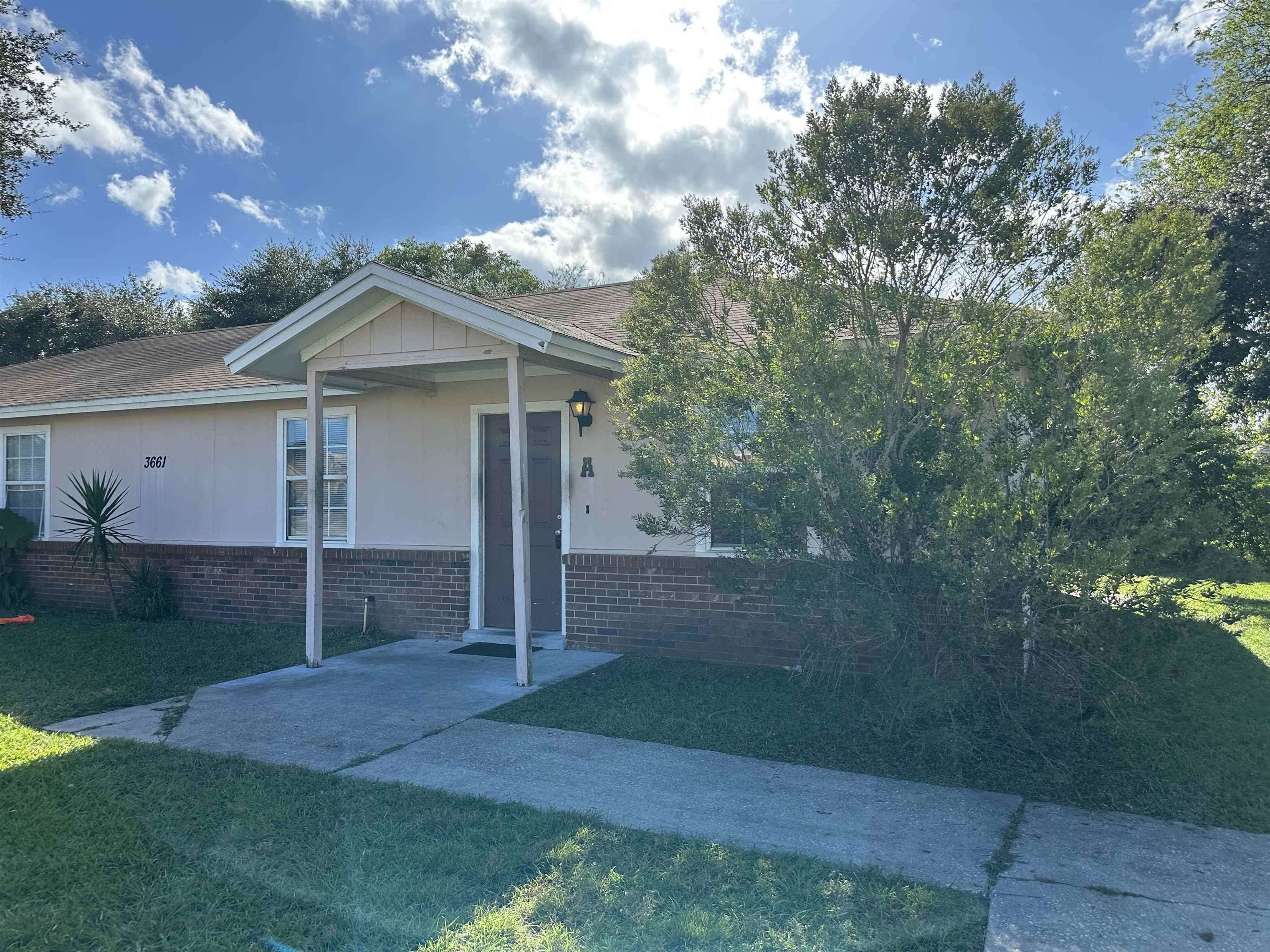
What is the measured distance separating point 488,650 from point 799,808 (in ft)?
15.6

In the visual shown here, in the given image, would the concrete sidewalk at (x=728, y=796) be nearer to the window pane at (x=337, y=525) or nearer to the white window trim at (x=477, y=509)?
the white window trim at (x=477, y=509)

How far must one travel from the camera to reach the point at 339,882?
3506mm

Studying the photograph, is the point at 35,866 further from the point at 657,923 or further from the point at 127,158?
the point at 127,158

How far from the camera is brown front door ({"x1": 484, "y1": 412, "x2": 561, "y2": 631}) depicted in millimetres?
8750

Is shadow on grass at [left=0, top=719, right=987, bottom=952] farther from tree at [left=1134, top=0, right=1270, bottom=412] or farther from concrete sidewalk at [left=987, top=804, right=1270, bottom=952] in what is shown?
tree at [left=1134, top=0, right=1270, bottom=412]

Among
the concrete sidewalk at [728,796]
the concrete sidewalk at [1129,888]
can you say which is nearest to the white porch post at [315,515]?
the concrete sidewalk at [728,796]

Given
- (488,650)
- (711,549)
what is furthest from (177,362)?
(711,549)

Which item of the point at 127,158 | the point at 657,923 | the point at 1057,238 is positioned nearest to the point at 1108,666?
the point at 1057,238

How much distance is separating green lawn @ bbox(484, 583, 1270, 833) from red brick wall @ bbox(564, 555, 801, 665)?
0.28m

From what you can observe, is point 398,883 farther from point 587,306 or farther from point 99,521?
point 99,521

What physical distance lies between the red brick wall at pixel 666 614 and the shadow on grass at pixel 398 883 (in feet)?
12.0

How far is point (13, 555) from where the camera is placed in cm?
1200

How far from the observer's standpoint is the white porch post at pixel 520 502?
6.81m

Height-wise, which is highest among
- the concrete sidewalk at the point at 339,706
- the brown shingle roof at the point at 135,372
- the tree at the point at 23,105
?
the tree at the point at 23,105
